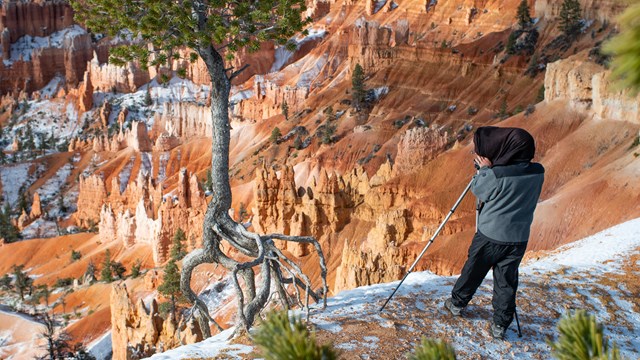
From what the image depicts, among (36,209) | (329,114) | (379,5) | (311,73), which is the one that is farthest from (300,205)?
(379,5)

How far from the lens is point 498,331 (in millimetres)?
6039

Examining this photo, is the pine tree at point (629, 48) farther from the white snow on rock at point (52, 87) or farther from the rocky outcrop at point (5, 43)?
the rocky outcrop at point (5, 43)

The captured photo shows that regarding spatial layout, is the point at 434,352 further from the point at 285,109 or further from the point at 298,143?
the point at 285,109

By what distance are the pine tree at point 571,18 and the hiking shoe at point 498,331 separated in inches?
1829

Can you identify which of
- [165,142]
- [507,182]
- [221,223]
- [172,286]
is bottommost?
[165,142]

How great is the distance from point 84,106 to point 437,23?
61209mm

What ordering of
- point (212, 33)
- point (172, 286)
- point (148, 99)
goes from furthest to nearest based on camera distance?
point (148, 99) < point (172, 286) < point (212, 33)

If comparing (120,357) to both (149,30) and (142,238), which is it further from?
(142,238)

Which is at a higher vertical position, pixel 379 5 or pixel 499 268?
pixel 379 5

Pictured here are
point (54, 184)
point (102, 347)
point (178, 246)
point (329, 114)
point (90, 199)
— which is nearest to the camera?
point (102, 347)

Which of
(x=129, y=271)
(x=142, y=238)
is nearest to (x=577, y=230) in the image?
(x=129, y=271)

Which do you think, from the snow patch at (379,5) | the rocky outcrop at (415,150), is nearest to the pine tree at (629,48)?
the rocky outcrop at (415,150)

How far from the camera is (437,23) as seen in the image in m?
74.8

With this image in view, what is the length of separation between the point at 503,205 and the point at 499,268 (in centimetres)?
71
